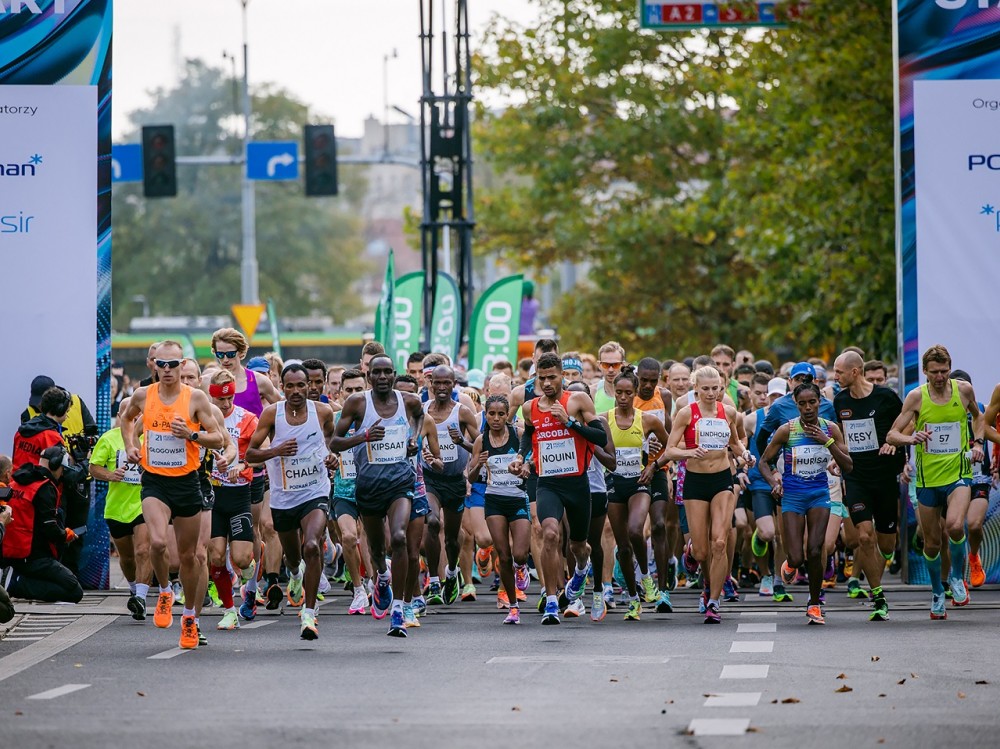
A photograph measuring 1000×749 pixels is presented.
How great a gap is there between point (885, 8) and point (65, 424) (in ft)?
43.8

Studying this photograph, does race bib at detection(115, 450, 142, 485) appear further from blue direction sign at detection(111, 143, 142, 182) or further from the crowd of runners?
blue direction sign at detection(111, 143, 142, 182)

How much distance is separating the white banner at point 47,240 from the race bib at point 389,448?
15.6 ft

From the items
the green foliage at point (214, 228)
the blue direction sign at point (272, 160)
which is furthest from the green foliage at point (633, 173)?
the green foliage at point (214, 228)

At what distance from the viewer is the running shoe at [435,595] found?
17.0 metres

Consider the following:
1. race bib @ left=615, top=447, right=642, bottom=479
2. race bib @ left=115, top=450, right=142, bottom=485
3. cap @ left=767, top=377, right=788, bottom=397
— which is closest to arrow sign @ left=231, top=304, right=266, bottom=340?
cap @ left=767, top=377, right=788, bottom=397

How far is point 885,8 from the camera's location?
26328mm

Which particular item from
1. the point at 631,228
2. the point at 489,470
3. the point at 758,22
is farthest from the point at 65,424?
the point at 631,228

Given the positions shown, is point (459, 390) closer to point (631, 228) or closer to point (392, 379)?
point (392, 379)

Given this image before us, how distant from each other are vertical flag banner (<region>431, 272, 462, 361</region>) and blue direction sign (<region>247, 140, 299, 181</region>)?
12.5 meters

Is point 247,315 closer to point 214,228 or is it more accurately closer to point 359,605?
point 359,605

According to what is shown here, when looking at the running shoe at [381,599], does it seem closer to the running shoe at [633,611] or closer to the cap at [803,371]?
the running shoe at [633,611]

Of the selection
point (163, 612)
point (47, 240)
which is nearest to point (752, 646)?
point (163, 612)

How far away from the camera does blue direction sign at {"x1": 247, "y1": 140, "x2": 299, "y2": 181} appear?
132 ft

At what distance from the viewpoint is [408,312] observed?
2703 cm
